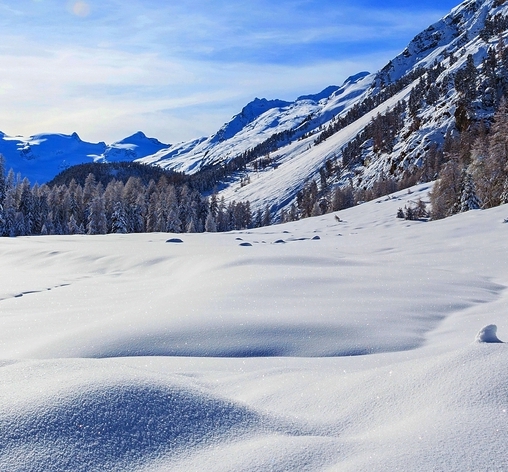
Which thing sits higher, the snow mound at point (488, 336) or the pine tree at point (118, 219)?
the pine tree at point (118, 219)

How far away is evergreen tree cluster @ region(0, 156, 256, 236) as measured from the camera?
49.2m

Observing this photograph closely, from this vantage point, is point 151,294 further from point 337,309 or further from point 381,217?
point 381,217

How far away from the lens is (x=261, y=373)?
3.21 m

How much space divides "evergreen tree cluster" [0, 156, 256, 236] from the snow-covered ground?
46.9 m

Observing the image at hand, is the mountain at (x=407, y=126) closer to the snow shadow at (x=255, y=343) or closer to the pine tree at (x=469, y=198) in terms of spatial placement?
the pine tree at (x=469, y=198)

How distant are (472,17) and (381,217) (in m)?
202

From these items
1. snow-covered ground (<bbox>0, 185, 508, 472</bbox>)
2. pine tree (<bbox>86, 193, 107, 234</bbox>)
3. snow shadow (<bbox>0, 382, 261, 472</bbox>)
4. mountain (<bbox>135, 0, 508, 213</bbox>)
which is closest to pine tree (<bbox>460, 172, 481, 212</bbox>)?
snow-covered ground (<bbox>0, 185, 508, 472</bbox>)

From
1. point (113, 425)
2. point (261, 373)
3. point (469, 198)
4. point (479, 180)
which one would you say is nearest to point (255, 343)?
point (261, 373)

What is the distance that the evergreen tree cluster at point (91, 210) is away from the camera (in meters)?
49.2

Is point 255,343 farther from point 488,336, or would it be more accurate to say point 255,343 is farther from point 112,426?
point 112,426

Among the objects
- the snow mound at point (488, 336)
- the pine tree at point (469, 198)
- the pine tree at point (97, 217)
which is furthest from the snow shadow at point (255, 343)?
the pine tree at point (97, 217)

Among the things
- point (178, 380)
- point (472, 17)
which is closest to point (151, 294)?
point (178, 380)

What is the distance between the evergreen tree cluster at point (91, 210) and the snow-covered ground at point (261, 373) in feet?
154

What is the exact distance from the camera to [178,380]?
2.41 meters
